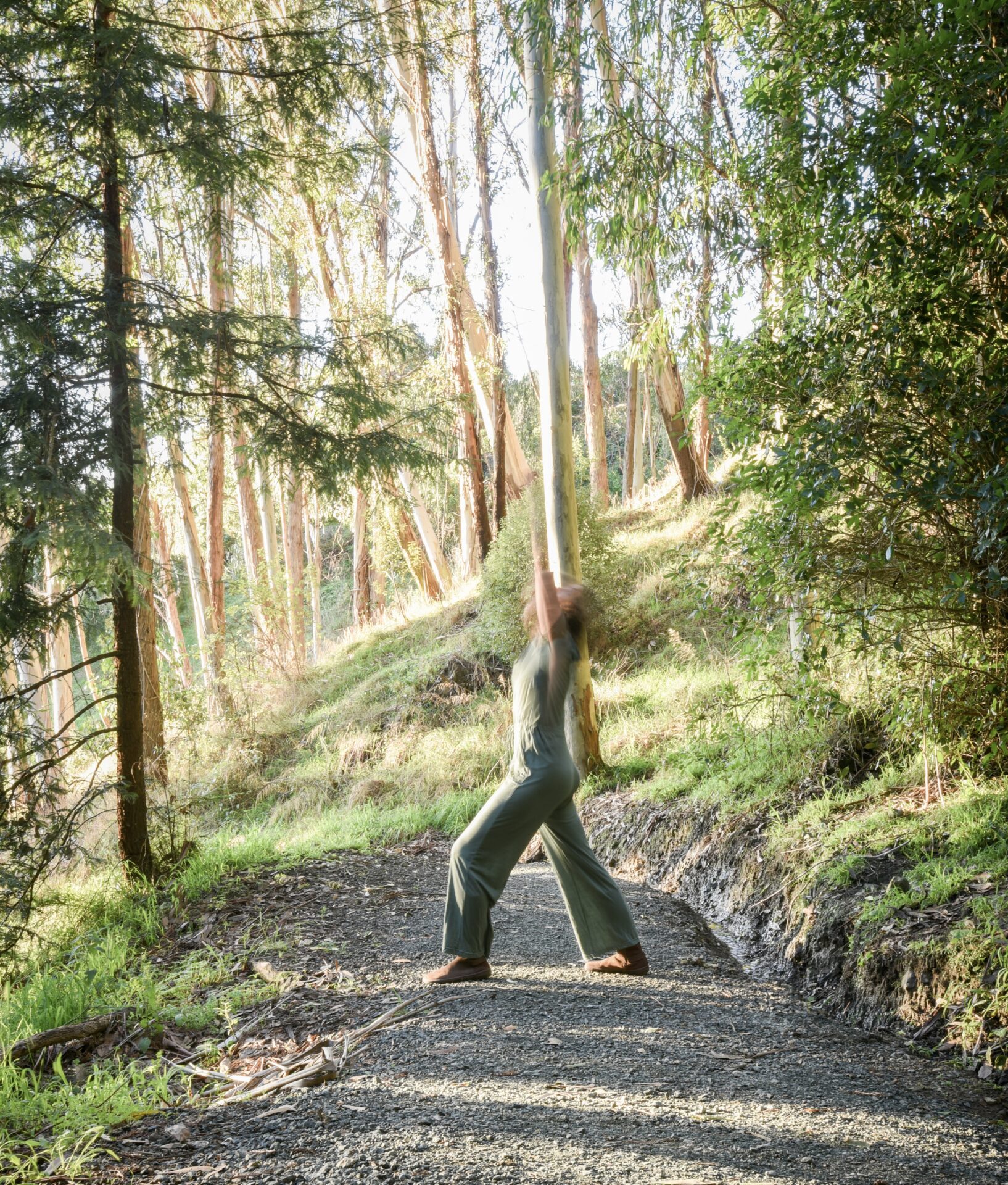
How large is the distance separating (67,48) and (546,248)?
425 cm

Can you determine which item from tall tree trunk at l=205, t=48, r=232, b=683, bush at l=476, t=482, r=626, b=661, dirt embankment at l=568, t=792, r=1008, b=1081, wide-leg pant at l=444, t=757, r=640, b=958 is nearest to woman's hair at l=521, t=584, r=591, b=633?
wide-leg pant at l=444, t=757, r=640, b=958

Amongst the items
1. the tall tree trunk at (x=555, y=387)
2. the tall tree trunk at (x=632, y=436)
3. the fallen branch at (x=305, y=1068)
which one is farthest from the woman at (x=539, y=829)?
the tall tree trunk at (x=632, y=436)

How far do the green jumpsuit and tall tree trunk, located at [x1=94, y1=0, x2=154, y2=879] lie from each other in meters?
2.71

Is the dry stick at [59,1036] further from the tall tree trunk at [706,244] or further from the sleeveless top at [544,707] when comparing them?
the tall tree trunk at [706,244]

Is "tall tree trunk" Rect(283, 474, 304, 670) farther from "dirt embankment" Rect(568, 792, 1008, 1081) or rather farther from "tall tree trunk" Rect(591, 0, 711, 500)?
"dirt embankment" Rect(568, 792, 1008, 1081)

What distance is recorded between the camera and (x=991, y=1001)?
3906 millimetres

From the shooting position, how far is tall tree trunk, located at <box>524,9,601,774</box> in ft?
28.4

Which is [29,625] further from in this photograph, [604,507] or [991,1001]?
[604,507]

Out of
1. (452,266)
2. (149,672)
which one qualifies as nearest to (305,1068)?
(149,672)

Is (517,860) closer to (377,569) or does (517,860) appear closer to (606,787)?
(606,787)

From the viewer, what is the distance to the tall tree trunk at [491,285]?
16.3 metres

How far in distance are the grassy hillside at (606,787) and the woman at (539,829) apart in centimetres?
125

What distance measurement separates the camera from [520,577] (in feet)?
42.3

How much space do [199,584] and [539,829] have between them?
17.2 meters
